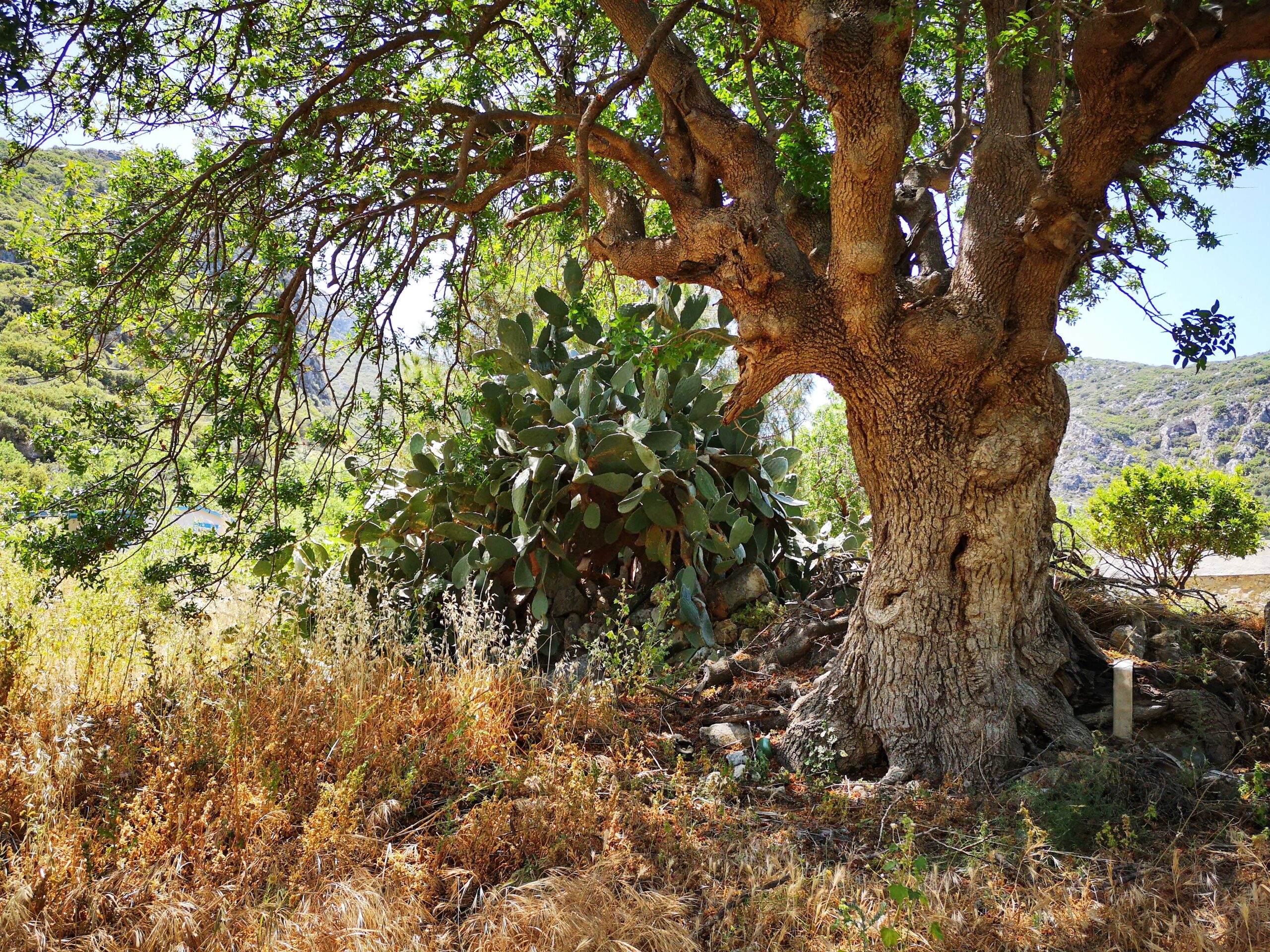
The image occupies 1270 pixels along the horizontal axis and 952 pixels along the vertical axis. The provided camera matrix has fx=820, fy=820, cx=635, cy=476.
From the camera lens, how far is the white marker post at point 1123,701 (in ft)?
9.91

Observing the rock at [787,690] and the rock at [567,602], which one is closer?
the rock at [787,690]

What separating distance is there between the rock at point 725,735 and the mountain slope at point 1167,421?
13.7 m

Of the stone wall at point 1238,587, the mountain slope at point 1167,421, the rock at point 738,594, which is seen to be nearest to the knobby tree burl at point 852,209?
the rock at point 738,594

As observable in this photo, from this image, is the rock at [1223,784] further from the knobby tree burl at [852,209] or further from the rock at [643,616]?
the rock at [643,616]

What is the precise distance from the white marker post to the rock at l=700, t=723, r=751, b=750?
139cm

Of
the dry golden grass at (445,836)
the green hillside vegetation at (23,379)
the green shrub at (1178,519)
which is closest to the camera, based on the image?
the dry golden grass at (445,836)

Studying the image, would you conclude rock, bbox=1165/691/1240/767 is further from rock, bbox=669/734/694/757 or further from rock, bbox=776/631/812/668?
rock, bbox=669/734/694/757

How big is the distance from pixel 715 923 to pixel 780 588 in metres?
3.02

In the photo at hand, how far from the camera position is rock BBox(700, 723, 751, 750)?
3.44 m

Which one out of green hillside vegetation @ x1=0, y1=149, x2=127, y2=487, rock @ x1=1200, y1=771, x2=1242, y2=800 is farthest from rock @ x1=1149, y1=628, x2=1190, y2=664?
green hillside vegetation @ x1=0, y1=149, x2=127, y2=487

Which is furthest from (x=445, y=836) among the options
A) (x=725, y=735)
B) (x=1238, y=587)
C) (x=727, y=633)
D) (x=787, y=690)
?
(x=1238, y=587)

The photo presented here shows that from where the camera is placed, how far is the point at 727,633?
4.66 m

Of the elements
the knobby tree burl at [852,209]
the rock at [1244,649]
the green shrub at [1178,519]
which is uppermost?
the knobby tree burl at [852,209]

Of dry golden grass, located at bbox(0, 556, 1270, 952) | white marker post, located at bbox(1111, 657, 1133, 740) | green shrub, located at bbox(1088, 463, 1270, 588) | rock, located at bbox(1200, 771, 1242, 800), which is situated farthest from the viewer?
green shrub, located at bbox(1088, 463, 1270, 588)
